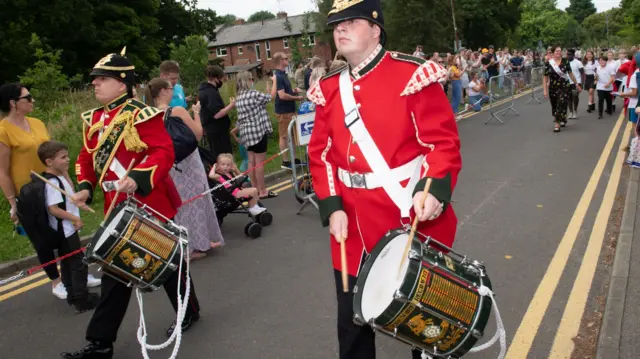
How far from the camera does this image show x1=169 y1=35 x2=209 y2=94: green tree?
16203 millimetres

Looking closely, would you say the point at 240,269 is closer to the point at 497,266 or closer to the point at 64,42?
the point at 497,266

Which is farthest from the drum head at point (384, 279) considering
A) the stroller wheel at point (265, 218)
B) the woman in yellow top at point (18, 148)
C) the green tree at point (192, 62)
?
the green tree at point (192, 62)

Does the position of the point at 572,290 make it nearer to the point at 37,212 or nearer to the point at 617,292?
the point at 617,292

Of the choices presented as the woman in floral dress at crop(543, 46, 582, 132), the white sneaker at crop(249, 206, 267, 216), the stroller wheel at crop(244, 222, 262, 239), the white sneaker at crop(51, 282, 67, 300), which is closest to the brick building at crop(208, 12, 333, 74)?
the woman in floral dress at crop(543, 46, 582, 132)

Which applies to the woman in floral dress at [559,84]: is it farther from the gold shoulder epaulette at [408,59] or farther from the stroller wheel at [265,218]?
the gold shoulder epaulette at [408,59]

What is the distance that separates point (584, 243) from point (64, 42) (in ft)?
101

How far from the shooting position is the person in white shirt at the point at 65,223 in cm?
509

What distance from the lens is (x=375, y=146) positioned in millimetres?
2787

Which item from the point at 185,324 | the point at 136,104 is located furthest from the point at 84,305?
the point at 136,104

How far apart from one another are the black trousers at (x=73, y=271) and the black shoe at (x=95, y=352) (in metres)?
1.13

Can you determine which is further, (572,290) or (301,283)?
(301,283)

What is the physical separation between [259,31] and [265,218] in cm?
8913

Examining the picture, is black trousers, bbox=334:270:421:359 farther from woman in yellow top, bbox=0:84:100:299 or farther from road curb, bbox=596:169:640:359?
woman in yellow top, bbox=0:84:100:299

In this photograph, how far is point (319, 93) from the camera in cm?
305
